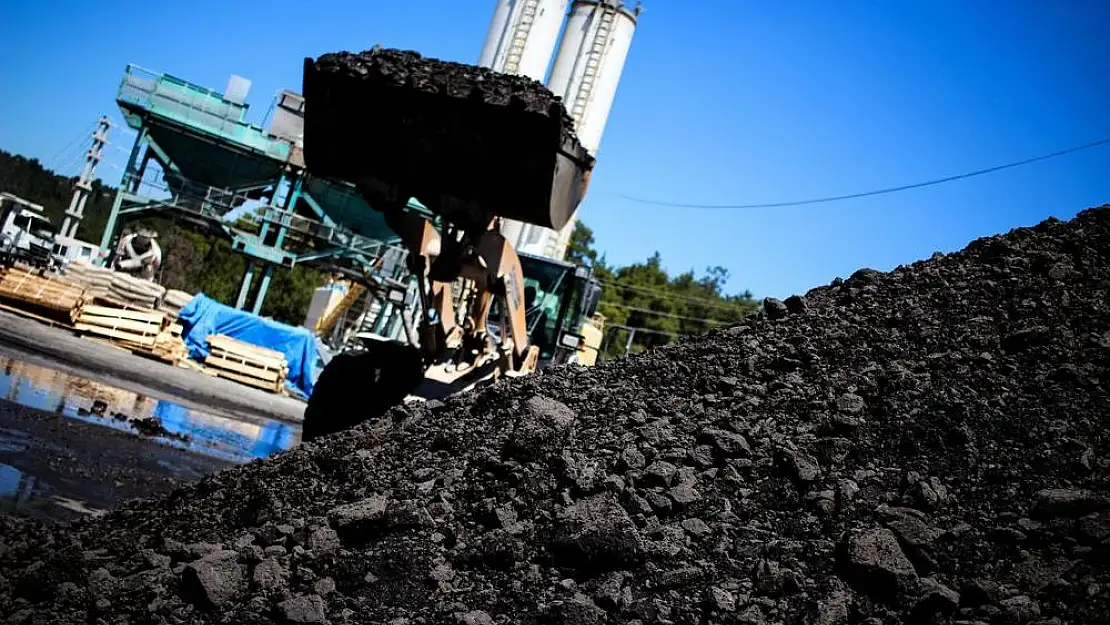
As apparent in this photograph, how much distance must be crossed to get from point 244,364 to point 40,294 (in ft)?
11.9

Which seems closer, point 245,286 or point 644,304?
point 245,286

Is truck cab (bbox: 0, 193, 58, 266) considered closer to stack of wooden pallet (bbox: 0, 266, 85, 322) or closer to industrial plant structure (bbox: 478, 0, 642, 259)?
stack of wooden pallet (bbox: 0, 266, 85, 322)

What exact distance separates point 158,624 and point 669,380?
7.05 feet

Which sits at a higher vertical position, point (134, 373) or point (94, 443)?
point (94, 443)

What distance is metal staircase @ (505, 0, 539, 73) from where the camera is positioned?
2822 centimetres

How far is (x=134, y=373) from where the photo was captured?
40.5ft

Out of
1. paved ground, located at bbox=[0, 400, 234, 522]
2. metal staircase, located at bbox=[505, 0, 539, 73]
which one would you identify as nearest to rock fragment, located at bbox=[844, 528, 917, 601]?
paved ground, located at bbox=[0, 400, 234, 522]

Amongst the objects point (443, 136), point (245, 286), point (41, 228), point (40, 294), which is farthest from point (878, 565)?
point (245, 286)

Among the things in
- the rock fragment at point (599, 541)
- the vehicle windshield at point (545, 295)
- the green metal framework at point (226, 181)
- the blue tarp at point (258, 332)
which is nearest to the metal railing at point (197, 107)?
the green metal framework at point (226, 181)

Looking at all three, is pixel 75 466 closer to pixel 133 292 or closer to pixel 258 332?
pixel 133 292

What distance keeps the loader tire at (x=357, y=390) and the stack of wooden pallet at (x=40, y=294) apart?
10.8 m

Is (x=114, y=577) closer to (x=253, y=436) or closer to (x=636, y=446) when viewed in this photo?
(x=636, y=446)

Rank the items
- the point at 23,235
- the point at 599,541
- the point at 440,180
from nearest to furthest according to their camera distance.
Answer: the point at 599,541, the point at 440,180, the point at 23,235

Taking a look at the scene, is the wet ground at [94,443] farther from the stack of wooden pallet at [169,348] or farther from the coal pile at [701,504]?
the stack of wooden pallet at [169,348]
